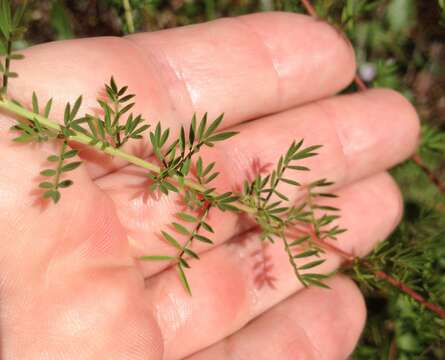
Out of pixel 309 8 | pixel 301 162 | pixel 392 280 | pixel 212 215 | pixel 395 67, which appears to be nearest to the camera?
pixel 212 215

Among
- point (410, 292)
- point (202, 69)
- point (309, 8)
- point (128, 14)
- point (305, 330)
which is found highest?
point (128, 14)

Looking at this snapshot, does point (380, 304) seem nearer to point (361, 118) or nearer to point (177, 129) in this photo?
point (361, 118)

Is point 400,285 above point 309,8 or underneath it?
underneath

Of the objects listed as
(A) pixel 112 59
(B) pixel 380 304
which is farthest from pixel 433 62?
(A) pixel 112 59

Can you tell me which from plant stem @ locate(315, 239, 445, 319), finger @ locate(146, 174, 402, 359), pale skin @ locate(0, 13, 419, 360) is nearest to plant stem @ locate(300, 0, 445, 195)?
pale skin @ locate(0, 13, 419, 360)

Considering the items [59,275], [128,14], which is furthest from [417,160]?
[59,275]

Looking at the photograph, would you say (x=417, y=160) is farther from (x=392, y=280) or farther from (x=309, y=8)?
(x=309, y=8)

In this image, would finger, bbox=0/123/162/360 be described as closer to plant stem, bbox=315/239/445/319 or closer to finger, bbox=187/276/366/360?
finger, bbox=187/276/366/360

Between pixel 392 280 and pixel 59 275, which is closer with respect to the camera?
pixel 59 275
